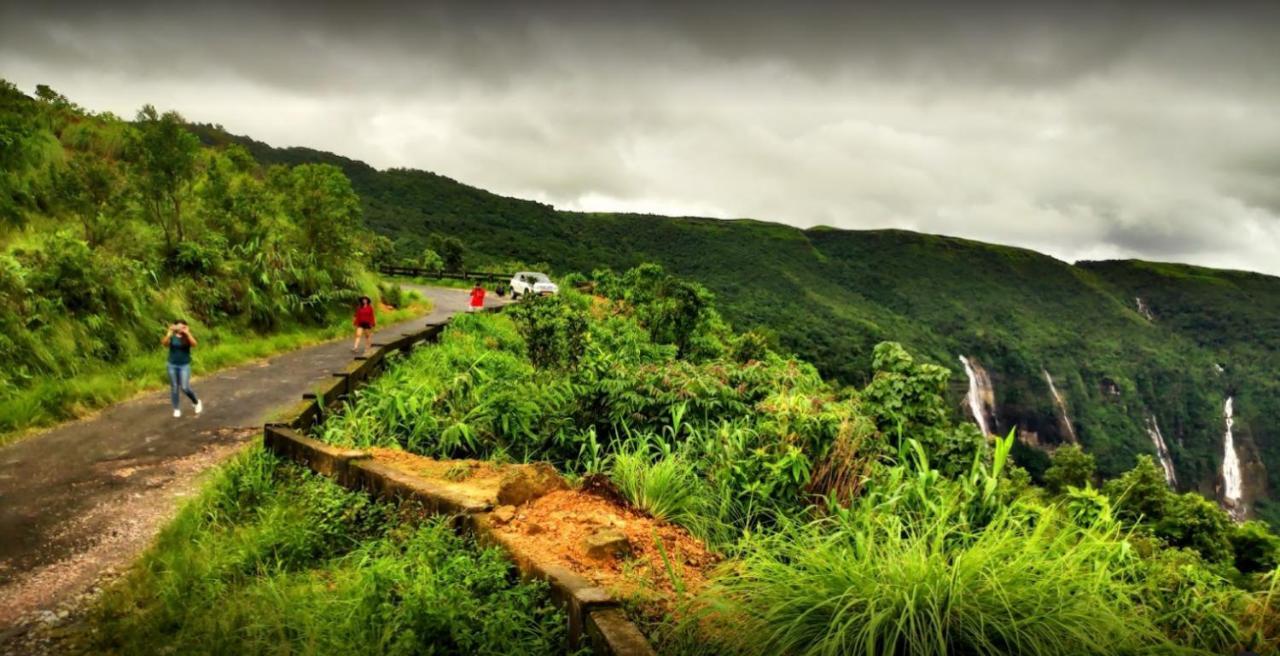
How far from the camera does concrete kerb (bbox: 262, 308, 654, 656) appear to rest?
9.53 ft

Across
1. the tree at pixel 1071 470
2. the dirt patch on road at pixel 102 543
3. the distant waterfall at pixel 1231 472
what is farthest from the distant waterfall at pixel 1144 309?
the dirt patch on road at pixel 102 543

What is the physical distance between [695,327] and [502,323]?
5.44 m

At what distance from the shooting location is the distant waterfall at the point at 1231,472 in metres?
99.8

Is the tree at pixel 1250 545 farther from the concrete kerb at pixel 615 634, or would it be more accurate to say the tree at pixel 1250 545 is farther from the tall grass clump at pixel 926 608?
the concrete kerb at pixel 615 634

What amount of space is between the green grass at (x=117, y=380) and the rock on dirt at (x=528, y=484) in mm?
A: 6073

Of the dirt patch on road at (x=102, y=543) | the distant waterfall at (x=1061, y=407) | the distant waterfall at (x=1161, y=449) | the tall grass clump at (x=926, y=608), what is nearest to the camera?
the tall grass clump at (x=926, y=608)

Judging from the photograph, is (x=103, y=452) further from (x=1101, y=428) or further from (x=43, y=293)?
(x=1101, y=428)

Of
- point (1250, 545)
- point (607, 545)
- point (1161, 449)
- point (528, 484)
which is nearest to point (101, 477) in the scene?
point (528, 484)

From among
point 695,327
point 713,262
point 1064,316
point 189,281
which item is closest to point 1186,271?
point 1064,316

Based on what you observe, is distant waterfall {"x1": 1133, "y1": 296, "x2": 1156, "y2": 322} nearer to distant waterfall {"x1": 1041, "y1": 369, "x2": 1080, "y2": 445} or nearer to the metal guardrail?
distant waterfall {"x1": 1041, "y1": 369, "x2": 1080, "y2": 445}

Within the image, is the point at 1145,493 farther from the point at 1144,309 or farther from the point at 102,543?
the point at 1144,309

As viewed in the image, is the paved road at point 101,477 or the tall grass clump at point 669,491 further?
the tall grass clump at point 669,491

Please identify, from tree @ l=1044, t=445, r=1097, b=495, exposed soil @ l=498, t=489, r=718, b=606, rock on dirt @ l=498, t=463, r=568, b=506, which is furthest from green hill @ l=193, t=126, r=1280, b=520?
exposed soil @ l=498, t=489, r=718, b=606

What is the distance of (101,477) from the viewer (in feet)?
20.0
